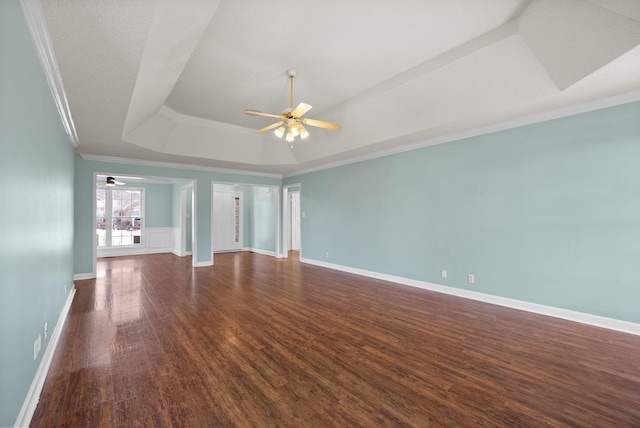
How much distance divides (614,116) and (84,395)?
5836mm

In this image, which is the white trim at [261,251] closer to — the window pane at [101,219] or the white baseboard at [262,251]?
the white baseboard at [262,251]

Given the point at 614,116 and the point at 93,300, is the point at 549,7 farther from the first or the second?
the point at 93,300

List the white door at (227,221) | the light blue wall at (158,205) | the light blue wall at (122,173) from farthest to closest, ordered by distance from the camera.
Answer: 1. the white door at (227,221)
2. the light blue wall at (158,205)
3. the light blue wall at (122,173)

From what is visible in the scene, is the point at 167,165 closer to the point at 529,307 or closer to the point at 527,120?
the point at 527,120

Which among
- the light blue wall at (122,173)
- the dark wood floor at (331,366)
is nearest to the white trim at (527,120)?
the dark wood floor at (331,366)

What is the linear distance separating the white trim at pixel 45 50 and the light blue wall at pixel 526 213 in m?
4.92

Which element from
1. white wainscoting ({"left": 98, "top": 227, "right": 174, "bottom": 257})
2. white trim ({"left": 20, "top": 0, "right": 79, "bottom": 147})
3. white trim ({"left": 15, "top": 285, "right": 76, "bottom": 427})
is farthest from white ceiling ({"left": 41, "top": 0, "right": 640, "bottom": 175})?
white wainscoting ({"left": 98, "top": 227, "right": 174, "bottom": 257})

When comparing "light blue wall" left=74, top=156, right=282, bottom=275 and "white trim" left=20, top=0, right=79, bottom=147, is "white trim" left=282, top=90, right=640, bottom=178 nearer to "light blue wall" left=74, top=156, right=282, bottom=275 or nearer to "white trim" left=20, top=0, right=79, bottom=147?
"light blue wall" left=74, top=156, right=282, bottom=275

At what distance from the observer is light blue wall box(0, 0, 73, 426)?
1446 millimetres

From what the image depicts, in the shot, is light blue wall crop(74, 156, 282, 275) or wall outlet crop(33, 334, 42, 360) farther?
light blue wall crop(74, 156, 282, 275)

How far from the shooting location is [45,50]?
2.08 metres

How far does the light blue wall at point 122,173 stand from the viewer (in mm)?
5766

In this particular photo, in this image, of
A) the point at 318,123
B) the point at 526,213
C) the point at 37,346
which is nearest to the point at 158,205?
the point at 318,123

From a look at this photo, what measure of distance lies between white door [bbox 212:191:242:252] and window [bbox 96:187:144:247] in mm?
2367
